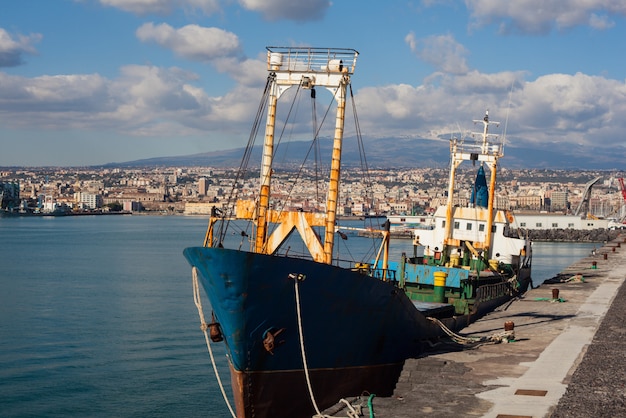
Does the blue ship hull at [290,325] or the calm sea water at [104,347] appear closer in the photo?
the blue ship hull at [290,325]

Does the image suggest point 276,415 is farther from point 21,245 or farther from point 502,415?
point 21,245

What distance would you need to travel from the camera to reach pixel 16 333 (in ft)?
104

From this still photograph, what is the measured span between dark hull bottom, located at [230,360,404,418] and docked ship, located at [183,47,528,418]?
2 cm

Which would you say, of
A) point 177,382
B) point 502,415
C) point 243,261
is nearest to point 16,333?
point 177,382

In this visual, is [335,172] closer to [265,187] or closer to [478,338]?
[265,187]

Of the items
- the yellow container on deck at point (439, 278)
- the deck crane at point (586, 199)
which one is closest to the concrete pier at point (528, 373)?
the yellow container on deck at point (439, 278)

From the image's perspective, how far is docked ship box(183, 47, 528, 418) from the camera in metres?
15.5

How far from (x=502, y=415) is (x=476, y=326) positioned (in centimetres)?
1035

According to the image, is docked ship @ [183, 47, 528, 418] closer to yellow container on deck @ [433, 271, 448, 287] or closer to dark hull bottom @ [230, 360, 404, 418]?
dark hull bottom @ [230, 360, 404, 418]

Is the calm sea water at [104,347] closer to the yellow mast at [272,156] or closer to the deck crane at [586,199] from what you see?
the yellow mast at [272,156]

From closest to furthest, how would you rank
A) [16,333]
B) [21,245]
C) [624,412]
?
[624,412] → [16,333] → [21,245]

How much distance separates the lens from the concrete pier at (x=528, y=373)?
14.5 meters

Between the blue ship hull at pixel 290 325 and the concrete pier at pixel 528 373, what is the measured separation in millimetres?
1168

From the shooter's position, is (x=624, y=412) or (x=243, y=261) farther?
(x=243, y=261)
